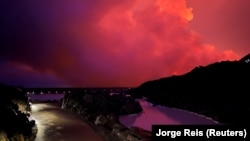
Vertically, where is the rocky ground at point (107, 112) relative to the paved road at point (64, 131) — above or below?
above

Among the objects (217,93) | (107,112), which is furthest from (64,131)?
(217,93)

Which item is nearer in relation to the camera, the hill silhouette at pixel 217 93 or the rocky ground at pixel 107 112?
the rocky ground at pixel 107 112

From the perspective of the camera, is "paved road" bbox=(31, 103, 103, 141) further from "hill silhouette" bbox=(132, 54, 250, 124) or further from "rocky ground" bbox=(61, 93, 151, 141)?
"hill silhouette" bbox=(132, 54, 250, 124)

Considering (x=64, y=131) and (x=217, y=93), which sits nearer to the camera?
(x=64, y=131)

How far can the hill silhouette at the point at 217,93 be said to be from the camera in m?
48.4

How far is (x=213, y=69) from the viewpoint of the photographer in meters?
77.2

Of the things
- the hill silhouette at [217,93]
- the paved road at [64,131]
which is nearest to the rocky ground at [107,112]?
the paved road at [64,131]

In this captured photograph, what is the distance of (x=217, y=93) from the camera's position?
199ft

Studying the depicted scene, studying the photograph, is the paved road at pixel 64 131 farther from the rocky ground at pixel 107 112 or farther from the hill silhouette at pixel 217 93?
the hill silhouette at pixel 217 93

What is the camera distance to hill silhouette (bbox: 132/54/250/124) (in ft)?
159

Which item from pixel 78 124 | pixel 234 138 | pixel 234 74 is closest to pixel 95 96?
pixel 78 124

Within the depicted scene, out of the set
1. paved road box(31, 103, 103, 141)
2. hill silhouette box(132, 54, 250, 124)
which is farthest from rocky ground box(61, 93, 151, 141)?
hill silhouette box(132, 54, 250, 124)

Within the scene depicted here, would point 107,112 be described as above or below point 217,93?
below

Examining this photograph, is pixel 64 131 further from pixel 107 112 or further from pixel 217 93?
pixel 217 93
